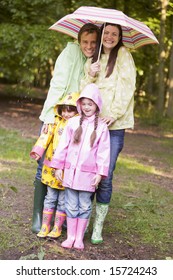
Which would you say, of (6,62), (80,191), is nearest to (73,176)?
(80,191)

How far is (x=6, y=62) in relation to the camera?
687 inches

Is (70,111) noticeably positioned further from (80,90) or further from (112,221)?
(112,221)

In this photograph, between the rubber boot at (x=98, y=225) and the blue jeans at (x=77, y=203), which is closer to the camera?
the blue jeans at (x=77, y=203)

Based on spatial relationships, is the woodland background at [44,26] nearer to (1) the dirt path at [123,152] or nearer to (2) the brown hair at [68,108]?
(1) the dirt path at [123,152]

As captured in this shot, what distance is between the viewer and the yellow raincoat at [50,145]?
4734 mm

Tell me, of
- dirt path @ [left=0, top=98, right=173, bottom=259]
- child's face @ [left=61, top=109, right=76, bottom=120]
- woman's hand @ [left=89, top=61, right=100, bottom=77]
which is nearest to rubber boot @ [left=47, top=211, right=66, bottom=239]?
dirt path @ [left=0, top=98, right=173, bottom=259]

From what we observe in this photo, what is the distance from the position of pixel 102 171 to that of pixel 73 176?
0.26m

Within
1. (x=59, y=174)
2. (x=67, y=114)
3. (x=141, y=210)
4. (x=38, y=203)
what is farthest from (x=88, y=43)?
(x=141, y=210)

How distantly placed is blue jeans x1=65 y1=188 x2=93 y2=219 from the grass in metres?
0.40

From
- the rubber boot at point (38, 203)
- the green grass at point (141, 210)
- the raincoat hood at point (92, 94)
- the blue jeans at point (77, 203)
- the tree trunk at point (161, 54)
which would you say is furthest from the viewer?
the tree trunk at point (161, 54)

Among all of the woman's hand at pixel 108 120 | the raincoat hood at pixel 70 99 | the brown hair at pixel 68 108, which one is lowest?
the woman's hand at pixel 108 120

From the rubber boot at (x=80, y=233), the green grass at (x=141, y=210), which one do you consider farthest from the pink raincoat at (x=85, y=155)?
the green grass at (x=141, y=210)

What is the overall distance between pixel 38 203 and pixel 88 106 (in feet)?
3.90

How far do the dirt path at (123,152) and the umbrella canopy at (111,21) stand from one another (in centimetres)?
200
